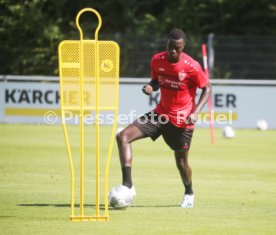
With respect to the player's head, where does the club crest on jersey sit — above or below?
below

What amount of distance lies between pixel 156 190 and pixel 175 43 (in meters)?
3.24

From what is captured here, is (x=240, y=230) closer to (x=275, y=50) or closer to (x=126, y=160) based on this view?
(x=126, y=160)

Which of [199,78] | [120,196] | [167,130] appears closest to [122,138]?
[167,130]

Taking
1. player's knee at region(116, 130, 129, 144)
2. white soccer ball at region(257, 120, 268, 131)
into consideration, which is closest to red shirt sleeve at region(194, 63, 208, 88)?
player's knee at region(116, 130, 129, 144)

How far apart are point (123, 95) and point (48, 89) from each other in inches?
103

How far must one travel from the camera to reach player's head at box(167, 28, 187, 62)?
1148 cm

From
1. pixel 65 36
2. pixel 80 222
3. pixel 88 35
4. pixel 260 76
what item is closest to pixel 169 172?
pixel 80 222

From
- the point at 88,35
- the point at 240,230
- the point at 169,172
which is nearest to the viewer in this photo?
the point at 240,230

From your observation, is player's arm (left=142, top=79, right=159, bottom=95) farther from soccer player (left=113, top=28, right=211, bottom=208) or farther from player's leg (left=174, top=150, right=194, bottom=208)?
player's leg (left=174, top=150, right=194, bottom=208)

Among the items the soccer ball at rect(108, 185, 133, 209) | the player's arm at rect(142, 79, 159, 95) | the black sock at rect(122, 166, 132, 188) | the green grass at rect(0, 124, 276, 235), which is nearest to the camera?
the green grass at rect(0, 124, 276, 235)

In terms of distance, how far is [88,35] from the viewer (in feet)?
110

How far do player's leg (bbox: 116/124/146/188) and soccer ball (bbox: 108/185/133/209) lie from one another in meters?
0.12

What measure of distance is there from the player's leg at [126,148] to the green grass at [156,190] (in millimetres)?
457

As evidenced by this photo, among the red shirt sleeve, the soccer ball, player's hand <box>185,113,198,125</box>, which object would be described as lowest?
the soccer ball
